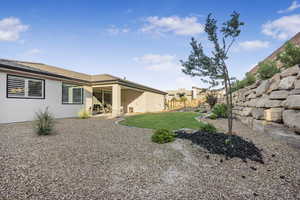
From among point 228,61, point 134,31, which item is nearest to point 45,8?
point 134,31

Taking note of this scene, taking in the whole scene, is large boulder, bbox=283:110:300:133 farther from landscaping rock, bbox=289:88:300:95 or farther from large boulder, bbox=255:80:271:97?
large boulder, bbox=255:80:271:97

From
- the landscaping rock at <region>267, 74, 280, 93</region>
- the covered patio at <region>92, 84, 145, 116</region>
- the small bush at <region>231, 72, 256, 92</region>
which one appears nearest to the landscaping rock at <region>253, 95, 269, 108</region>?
the landscaping rock at <region>267, 74, 280, 93</region>

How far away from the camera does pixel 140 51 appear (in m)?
12.7

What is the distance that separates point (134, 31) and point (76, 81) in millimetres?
5832

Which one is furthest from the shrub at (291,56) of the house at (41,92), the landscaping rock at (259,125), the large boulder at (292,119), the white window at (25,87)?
the white window at (25,87)

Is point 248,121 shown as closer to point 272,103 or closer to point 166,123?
point 272,103

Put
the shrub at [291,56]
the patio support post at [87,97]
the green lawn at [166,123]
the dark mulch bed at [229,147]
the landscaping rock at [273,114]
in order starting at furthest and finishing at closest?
the patio support post at [87,97]
the green lawn at [166,123]
the shrub at [291,56]
the landscaping rock at [273,114]
the dark mulch bed at [229,147]

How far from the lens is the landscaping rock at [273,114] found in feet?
15.2

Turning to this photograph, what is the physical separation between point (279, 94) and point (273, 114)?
0.70 metres

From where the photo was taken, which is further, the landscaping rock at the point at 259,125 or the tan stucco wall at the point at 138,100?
the tan stucco wall at the point at 138,100

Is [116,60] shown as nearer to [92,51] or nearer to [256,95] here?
[92,51]

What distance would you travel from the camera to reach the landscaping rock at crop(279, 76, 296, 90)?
4.43m

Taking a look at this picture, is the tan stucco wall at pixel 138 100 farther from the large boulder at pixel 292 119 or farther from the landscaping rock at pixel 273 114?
the large boulder at pixel 292 119

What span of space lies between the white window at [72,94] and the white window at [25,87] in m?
1.44
